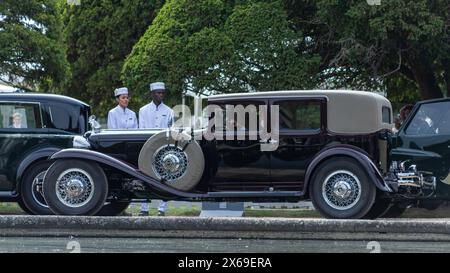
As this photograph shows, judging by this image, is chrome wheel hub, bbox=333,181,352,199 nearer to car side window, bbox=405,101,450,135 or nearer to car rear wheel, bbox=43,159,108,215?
car rear wheel, bbox=43,159,108,215

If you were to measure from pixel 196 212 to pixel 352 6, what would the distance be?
4.69m

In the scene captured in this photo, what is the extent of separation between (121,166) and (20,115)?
3.82m

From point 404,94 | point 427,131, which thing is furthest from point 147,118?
point 404,94

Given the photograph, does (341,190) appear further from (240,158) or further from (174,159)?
(174,159)

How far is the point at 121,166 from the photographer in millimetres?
9023

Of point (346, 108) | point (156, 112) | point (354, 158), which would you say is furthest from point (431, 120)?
point (156, 112)

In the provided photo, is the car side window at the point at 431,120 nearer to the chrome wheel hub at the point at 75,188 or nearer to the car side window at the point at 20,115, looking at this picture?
the chrome wheel hub at the point at 75,188

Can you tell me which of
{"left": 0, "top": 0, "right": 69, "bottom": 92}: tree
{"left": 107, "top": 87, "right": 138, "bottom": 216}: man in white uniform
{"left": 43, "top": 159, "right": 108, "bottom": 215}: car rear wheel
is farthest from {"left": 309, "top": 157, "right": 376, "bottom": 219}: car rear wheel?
{"left": 0, "top": 0, "right": 69, "bottom": 92}: tree

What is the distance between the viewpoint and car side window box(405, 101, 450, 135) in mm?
11180

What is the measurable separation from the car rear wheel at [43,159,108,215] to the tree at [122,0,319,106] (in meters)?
7.84

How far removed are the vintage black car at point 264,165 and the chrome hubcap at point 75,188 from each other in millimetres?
11

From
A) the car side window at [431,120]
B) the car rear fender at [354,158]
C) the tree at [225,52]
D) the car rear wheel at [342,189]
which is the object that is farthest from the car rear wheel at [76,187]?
the tree at [225,52]

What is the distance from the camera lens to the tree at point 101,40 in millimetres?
25938

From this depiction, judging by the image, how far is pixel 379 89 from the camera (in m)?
17.3
